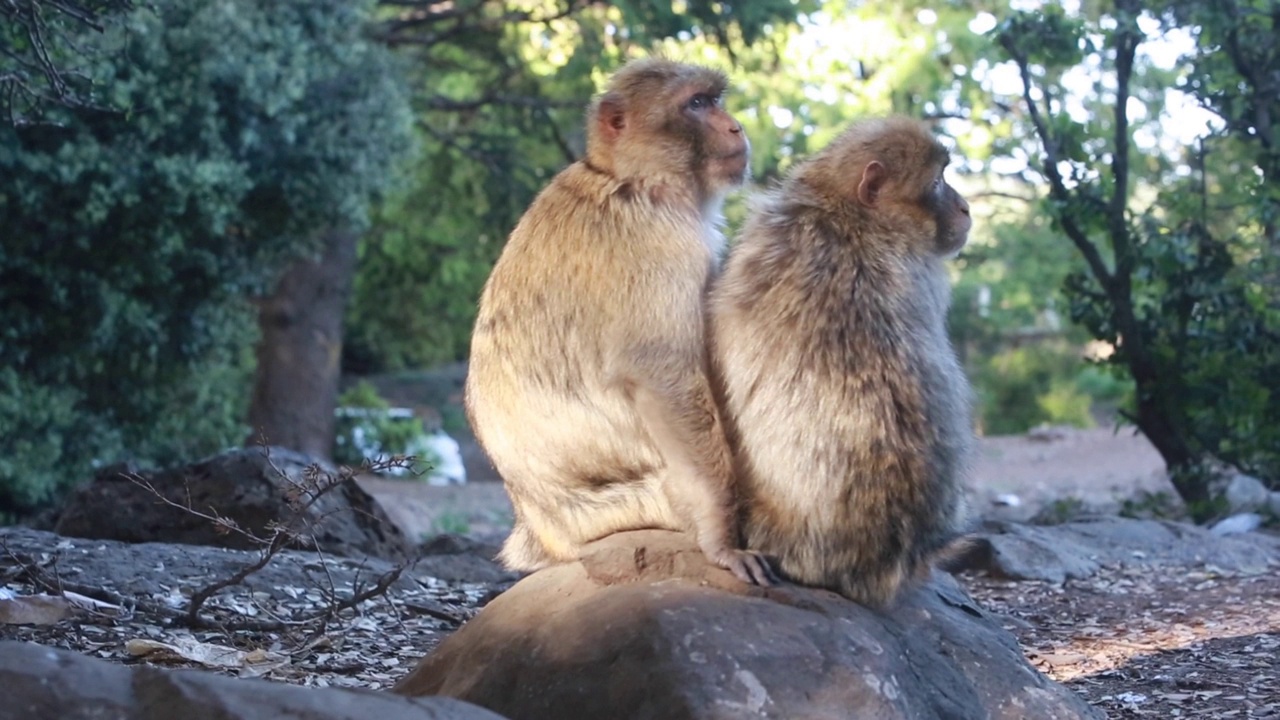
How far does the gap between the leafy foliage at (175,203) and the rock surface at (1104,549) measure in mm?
5647

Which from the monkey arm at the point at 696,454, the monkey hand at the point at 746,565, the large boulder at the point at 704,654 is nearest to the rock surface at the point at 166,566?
the large boulder at the point at 704,654

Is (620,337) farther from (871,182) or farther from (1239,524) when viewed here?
(1239,524)

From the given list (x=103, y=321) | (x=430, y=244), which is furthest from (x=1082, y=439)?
(x=103, y=321)

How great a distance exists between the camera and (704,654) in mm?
3549

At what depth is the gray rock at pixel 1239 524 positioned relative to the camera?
27.3 ft

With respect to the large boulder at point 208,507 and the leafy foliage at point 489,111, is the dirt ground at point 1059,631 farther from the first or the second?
the leafy foliage at point 489,111

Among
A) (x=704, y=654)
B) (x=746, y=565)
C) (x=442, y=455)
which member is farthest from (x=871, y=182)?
(x=442, y=455)

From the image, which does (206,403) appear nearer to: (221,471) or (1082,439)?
(221,471)

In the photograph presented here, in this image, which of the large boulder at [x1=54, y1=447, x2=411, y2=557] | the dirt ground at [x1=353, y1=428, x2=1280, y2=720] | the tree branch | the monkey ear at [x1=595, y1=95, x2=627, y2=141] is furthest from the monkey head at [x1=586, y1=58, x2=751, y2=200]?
the tree branch

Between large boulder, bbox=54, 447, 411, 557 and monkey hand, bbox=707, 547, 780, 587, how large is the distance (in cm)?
326

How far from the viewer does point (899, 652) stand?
385cm

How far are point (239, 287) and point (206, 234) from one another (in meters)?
0.84

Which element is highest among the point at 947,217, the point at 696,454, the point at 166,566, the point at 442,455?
the point at 947,217

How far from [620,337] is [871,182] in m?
0.85
